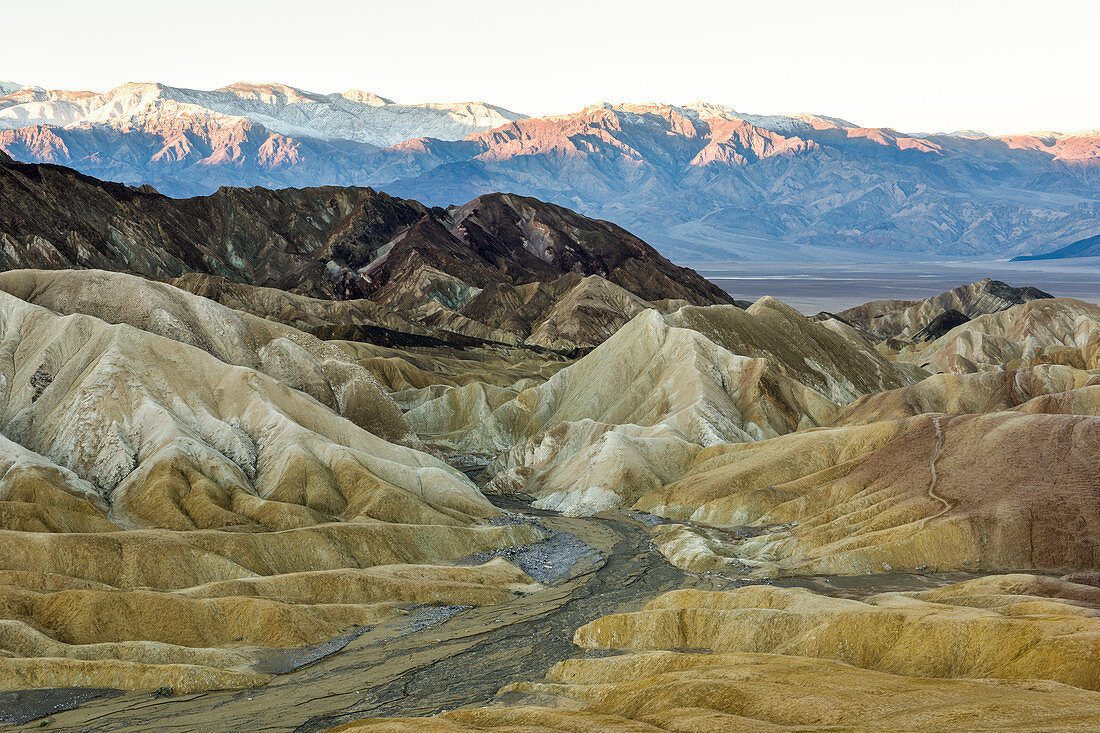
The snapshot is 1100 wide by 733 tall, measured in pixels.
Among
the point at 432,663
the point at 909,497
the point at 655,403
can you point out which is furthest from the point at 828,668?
the point at 655,403

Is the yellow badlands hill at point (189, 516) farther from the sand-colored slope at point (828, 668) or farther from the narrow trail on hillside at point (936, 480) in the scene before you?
the narrow trail on hillside at point (936, 480)

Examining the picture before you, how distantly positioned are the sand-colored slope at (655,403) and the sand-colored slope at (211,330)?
68.5 feet

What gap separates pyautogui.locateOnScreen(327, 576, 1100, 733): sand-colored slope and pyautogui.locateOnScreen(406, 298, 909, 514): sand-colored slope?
168 ft

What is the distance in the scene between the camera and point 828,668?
185 ft

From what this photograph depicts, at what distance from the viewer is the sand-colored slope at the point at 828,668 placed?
46.2m

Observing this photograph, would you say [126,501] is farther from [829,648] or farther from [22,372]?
[829,648]

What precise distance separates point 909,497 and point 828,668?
4699 centimetres

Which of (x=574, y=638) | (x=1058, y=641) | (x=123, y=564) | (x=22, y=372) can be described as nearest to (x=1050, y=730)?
(x=1058, y=641)

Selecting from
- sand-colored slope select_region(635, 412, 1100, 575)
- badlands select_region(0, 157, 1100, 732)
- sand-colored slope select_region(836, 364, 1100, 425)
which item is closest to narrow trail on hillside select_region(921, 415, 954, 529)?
sand-colored slope select_region(635, 412, 1100, 575)

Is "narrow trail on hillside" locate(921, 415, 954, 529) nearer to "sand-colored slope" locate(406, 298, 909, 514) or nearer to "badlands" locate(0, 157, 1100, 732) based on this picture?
"badlands" locate(0, 157, 1100, 732)

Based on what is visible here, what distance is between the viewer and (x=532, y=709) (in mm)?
52812

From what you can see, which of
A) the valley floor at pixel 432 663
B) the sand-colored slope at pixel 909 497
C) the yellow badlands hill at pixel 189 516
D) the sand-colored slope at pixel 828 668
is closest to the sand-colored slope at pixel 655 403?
the sand-colored slope at pixel 909 497

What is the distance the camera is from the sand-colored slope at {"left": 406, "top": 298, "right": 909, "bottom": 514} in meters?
128

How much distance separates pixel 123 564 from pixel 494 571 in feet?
105
